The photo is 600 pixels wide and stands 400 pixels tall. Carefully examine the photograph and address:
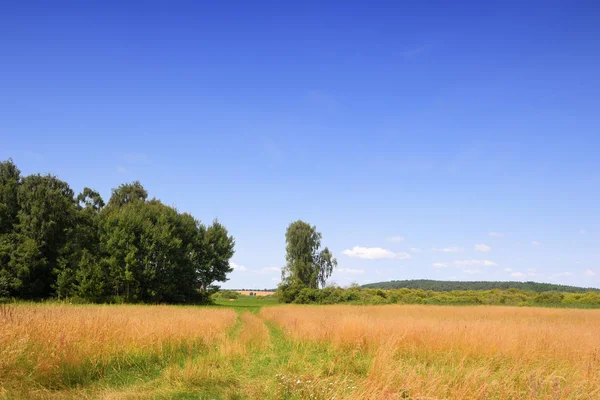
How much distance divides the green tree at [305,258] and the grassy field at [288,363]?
4830 centimetres

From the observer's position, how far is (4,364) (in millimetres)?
7375

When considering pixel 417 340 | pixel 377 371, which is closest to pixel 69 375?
pixel 377 371

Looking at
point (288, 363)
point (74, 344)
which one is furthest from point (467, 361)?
point (74, 344)

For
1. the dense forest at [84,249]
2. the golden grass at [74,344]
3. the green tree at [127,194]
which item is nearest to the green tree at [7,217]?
the dense forest at [84,249]

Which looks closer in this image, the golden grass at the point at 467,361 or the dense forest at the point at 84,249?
the golden grass at the point at 467,361

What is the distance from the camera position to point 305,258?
6412cm

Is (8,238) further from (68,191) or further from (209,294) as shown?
(209,294)

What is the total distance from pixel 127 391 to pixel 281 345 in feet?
22.8

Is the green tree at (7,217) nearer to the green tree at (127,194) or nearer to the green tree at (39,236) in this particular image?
the green tree at (39,236)

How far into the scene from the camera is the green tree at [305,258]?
62406 mm

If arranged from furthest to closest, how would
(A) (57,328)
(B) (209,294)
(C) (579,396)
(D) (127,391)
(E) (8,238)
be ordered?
(B) (209,294)
(E) (8,238)
(A) (57,328)
(D) (127,391)
(C) (579,396)

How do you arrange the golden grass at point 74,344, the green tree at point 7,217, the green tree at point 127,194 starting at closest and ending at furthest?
the golden grass at point 74,344
the green tree at point 7,217
the green tree at point 127,194

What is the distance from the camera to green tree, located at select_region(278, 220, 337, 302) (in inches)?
2457

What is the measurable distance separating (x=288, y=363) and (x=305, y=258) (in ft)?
182
